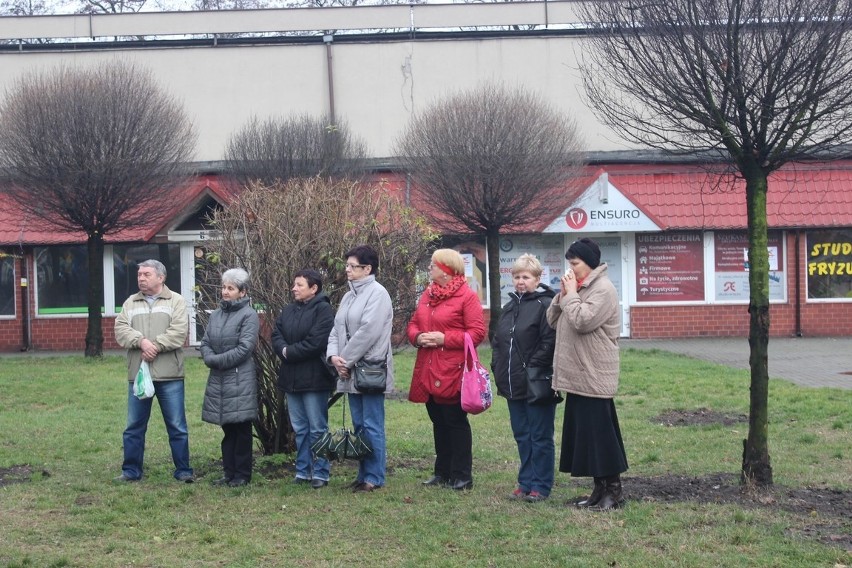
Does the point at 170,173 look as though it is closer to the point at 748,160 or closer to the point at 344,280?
the point at 344,280

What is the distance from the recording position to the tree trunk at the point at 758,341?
731 cm

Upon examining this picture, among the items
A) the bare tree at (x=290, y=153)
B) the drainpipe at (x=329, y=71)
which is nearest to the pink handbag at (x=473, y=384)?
the bare tree at (x=290, y=153)

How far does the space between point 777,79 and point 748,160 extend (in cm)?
67

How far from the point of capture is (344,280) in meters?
8.72

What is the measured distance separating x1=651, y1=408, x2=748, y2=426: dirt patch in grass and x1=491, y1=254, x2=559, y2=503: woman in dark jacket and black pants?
4111 mm

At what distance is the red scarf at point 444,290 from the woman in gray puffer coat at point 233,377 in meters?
1.46

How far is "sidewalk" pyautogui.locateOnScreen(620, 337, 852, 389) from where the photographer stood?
1555 cm

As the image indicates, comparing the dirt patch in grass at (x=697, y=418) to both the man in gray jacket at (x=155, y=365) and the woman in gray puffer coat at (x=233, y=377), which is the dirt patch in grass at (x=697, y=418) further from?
the man in gray jacket at (x=155, y=365)

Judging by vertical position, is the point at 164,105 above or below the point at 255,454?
above

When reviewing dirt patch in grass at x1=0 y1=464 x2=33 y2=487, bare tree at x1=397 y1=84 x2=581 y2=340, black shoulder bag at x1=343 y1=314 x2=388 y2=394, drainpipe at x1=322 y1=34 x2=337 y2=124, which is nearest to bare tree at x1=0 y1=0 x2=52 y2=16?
drainpipe at x1=322 y1=34 x2=337 y2=124

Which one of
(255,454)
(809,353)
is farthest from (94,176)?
(809,353)

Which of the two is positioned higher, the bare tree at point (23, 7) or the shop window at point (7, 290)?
the bare tree at point (23, 7)

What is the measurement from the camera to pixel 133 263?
24.0 m

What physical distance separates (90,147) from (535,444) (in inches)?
524
